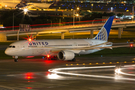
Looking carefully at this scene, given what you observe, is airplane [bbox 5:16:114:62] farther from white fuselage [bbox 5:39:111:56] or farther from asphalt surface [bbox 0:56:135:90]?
asphalt surface [bbox 0:56:135:90]

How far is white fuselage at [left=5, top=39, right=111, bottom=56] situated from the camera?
43.4 meters

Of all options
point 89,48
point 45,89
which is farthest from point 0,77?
point 89,48

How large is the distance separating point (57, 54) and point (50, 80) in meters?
18.1

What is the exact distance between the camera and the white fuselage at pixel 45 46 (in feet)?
142

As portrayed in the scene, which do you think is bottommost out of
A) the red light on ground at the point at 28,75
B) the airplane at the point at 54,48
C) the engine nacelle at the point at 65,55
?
the red light on ground at the point at 28,75

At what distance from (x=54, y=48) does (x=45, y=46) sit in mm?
1674

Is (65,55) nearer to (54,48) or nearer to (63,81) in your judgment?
(54,48)

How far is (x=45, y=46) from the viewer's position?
45438 millimetres

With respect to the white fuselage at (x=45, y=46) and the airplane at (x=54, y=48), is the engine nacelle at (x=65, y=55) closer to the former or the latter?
the airplane at (x=54, y=48)

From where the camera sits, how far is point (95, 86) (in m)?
25.2

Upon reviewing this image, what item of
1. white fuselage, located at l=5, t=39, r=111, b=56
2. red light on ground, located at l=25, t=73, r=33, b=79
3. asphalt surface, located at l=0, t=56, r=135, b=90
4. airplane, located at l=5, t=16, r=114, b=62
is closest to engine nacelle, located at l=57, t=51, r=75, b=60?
airplane, located at l=5, t=16, r=114, b=62

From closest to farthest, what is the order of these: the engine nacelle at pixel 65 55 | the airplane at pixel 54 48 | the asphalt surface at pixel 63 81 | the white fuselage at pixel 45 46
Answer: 1. the asphalt surface at pixel 63 81
2. the white fuselage at pixel 45 46
3. the airplane at pixel 54 48
4. the engine nacelle at pixel 65 55

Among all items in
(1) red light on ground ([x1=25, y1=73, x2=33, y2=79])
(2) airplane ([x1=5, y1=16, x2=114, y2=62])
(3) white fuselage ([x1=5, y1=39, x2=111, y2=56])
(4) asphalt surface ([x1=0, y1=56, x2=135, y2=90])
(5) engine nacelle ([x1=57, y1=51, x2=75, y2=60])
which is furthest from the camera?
(5) engine nacelle ([x1=57, y1=51, x2=75, y2=60])

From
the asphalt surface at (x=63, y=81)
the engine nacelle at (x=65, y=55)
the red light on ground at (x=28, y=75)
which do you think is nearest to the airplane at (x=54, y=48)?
the engine nacelle at (x=65, y=55)
